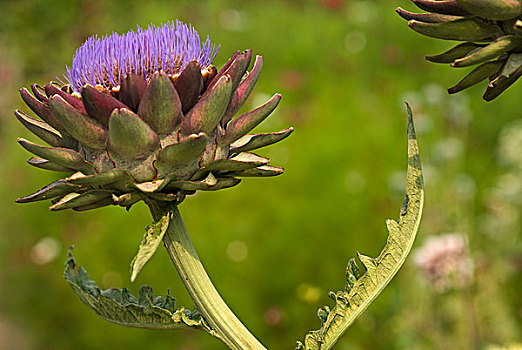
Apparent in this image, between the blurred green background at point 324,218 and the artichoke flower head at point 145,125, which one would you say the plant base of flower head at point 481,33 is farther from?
the blurred green background at point 324,218

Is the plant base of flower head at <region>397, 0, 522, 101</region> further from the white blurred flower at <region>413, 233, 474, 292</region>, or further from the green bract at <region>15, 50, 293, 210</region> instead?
the white blurred flower at <region>413, 233, 474, 292</region>

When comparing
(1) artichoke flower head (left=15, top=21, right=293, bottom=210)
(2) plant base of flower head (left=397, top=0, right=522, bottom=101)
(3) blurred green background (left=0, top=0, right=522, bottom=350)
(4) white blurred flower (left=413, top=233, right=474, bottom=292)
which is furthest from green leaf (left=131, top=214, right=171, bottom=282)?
(4) white blurred flower (left=413, top=233, right=474, bottom=292)

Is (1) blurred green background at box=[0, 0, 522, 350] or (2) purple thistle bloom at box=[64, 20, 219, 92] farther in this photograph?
(1) blurred green background at box=[0, 0, 522, 350]

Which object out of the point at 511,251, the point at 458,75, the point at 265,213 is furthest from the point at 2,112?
the point at 511,251

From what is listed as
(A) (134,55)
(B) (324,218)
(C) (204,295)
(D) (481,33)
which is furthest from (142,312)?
(B) (324,218)

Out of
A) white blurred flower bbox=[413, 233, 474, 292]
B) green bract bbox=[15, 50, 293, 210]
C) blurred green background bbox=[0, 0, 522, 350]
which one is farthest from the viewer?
blurred green background bbox=[0, 0, 522, 350]

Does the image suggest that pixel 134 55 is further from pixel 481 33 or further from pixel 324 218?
pixel 324 218
